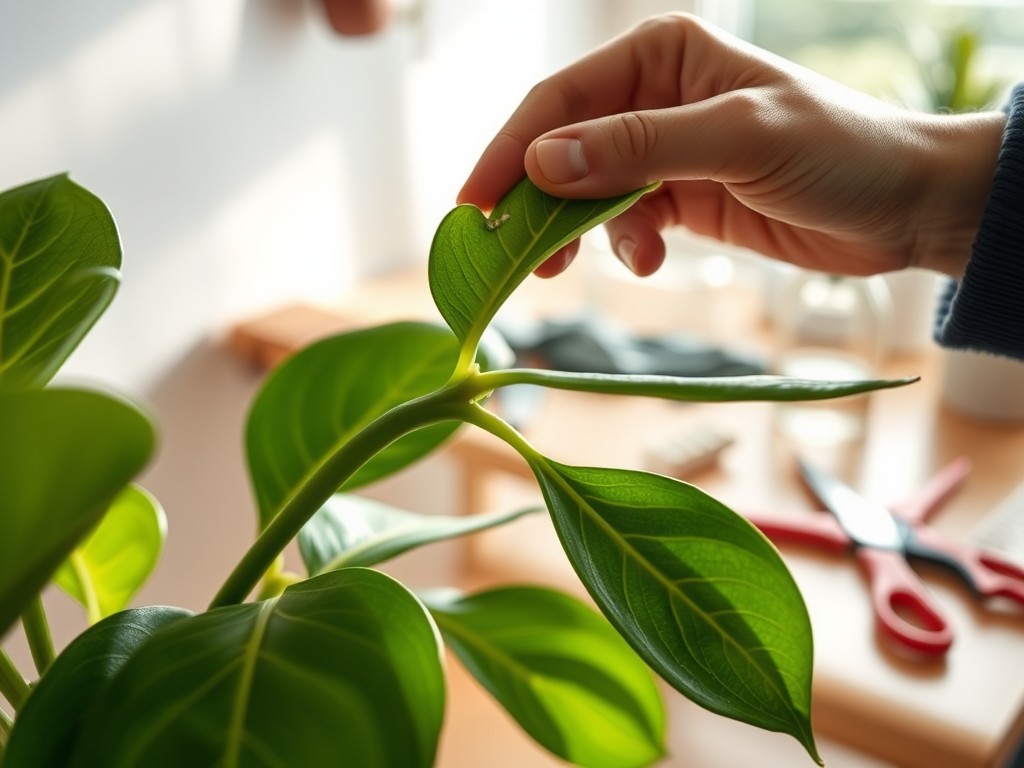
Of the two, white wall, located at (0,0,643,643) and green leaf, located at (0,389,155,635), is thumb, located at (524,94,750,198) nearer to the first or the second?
green leaf, located at (0,389,155,635)

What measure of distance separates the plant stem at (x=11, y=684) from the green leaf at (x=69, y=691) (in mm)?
62

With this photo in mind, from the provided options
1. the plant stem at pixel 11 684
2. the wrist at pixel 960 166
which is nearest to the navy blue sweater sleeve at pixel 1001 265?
the wrist at pixel 960 166

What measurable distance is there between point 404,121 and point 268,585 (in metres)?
0.94

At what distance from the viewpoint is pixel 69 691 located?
0.35 metres

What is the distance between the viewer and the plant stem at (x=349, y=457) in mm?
380

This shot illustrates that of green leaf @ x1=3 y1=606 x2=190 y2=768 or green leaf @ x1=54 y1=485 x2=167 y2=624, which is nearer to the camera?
green leaf @ x1=3 y1=606 x2=190 y2=768

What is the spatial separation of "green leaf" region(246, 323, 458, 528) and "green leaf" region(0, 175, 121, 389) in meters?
0.15

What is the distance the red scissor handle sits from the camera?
0.74 meters

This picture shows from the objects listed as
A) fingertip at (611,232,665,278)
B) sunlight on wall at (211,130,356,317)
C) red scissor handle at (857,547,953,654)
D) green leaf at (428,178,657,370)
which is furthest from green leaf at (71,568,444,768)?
sunlight on wall at (211,130,356,317)

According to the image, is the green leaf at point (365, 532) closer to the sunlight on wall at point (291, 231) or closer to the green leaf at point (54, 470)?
the green leaf at point (54, 470)

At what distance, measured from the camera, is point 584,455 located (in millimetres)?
988

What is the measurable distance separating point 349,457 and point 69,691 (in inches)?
4.7

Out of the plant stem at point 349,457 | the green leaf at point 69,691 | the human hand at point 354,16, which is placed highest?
the human hand at point 354,16

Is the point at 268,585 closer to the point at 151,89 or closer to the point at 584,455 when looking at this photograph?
the point at 584,455
